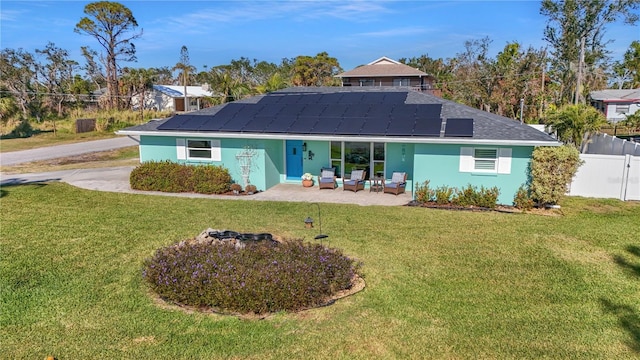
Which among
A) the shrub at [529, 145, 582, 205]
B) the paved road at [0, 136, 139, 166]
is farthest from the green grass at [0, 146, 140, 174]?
the shrub at [529, 145, 582, 205]

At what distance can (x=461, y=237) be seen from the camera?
37.2ft

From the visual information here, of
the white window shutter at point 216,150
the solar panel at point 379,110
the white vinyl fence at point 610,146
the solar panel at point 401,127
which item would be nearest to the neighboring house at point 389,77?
the white vinyl fence at point 610,146

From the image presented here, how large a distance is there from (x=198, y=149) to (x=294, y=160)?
404 centimetres

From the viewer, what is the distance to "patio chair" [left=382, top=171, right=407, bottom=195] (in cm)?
1639

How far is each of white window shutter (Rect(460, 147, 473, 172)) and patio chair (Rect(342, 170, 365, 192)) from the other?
4027mm

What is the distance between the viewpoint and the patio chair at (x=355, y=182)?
55.5 feet

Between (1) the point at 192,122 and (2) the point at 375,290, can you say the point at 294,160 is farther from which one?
(2) the point at 375,290

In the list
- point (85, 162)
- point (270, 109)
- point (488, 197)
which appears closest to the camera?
point (488, 197)

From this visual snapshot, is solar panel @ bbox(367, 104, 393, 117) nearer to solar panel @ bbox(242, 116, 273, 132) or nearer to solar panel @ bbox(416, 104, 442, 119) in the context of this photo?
solar panel @ bbox(416, 104, 442, 119)

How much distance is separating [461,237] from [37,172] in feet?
69.4

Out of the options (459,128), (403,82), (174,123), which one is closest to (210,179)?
(174,123)

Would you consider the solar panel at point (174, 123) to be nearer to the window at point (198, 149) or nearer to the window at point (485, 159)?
the window at point (198, 149)

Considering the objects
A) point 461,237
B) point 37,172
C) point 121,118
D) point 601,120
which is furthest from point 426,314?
point 121,118

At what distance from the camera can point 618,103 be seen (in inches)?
1629
